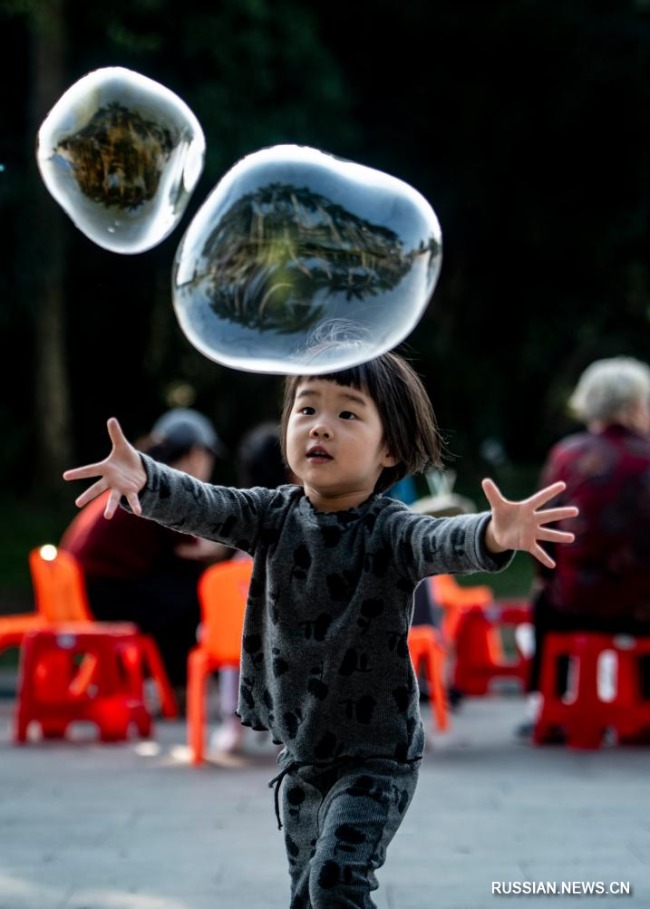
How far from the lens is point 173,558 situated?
9.33m

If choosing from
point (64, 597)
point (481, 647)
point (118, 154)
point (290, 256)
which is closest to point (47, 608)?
point (64, 597)

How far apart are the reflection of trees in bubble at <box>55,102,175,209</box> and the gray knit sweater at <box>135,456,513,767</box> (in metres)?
1.09

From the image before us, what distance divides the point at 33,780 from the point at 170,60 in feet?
35.7

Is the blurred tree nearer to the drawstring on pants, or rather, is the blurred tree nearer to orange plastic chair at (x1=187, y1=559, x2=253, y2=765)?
orange plastic chair at (x1=187, y1=559, x2=253, y2=765)

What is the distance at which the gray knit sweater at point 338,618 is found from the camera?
3.52m

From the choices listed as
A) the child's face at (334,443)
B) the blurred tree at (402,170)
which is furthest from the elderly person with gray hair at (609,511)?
the blurred tree at (402,170)

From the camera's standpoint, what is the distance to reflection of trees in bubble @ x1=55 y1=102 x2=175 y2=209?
175 inches

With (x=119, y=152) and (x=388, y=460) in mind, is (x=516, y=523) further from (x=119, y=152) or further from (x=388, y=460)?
(x=119, y=152)

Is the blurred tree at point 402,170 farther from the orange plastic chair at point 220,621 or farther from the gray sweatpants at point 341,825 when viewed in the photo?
the gray sweatpants at point 341,825

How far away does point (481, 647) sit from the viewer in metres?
9.28

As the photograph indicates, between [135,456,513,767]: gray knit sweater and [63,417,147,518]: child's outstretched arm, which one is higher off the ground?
[63,417,147,518]: child's outstretched arm

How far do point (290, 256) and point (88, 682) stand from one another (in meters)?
5.09

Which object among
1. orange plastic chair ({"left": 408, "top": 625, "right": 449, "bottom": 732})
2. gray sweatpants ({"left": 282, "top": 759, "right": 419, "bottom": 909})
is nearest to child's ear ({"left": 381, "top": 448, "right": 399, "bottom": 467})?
gray sweatpants ({"left": 282, "top": 759, "right": 419, "bottom": 909})

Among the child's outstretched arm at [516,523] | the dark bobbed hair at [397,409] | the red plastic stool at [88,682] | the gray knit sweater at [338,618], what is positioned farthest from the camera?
the red plastic stool at [88,682]
